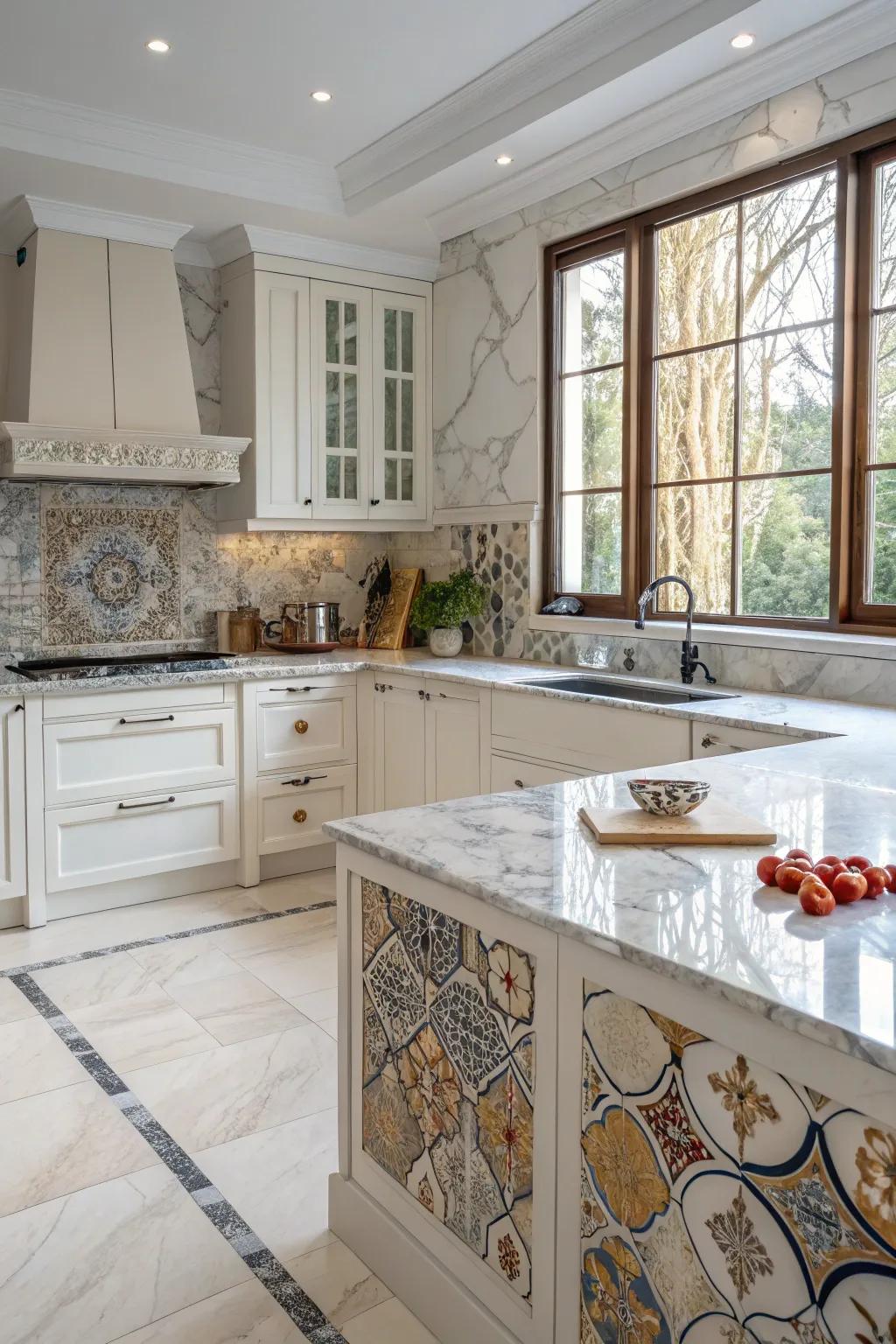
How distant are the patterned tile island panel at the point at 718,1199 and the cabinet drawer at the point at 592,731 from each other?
1.79 m

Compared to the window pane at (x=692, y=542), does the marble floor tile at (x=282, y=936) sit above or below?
below

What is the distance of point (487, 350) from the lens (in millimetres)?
4699

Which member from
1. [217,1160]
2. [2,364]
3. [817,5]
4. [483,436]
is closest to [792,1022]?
[217,1160]

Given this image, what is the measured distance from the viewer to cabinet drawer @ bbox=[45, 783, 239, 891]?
3.92m

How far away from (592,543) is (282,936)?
6.45ft

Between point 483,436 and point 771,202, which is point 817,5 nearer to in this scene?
point 771,202

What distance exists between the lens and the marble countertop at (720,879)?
119 centimetres

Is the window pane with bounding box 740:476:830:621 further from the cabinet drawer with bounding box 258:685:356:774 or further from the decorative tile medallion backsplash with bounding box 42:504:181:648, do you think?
the decorative tile medallion backsplash with bounding box 42:504:181:648

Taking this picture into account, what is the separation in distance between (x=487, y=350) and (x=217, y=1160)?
3.47 meters

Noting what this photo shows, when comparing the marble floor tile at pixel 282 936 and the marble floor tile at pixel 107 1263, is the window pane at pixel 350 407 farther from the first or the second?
the marble floor tile at pixel 107 1263

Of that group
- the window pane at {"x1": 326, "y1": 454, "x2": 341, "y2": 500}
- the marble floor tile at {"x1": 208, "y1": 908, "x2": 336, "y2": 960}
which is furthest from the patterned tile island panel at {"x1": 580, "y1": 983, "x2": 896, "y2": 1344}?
the window pane at {"x1": 326, "y1": 454, "x2": 341, "y2": 500}

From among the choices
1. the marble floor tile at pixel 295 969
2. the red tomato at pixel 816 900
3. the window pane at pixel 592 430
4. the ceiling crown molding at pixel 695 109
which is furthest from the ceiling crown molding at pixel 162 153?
the red tomato at pixel 816 900

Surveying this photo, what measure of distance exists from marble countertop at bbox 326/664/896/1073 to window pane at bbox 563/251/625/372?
7.47ft

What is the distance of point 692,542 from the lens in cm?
418
